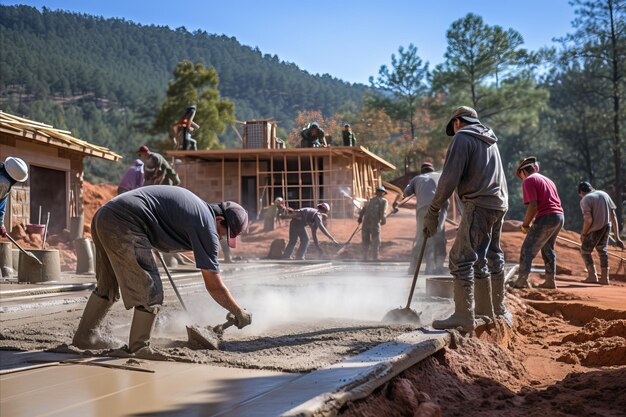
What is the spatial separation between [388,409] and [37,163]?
50.5ft

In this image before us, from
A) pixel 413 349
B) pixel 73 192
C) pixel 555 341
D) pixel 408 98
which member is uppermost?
pixel 408 98

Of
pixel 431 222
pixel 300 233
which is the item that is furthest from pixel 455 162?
pixel 300 233

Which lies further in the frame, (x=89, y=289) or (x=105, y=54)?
(x=105, y=54)

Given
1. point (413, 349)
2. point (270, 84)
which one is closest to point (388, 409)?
point (413, 349)

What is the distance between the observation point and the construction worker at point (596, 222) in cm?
1138

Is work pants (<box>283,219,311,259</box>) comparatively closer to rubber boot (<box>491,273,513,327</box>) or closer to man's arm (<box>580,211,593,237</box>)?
man's arm (<box>580,211,593,237</box>)

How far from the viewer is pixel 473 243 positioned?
5121 millimetres

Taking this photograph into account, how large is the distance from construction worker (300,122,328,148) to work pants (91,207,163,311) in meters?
23.4

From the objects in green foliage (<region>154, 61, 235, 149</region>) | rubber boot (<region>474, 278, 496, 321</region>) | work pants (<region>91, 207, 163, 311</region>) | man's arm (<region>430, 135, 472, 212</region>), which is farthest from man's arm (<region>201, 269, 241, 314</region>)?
green foliage (<region>154, 61, 235, 149</region>)

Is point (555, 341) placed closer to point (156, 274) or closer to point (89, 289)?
point (156, 274)

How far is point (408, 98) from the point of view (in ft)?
159

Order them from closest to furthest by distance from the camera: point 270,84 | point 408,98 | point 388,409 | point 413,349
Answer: point 388,409
point 413,349
point 408,98
point 270,84

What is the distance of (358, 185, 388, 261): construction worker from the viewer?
16.6m

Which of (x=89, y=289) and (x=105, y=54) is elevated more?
(x=105, y=54)
